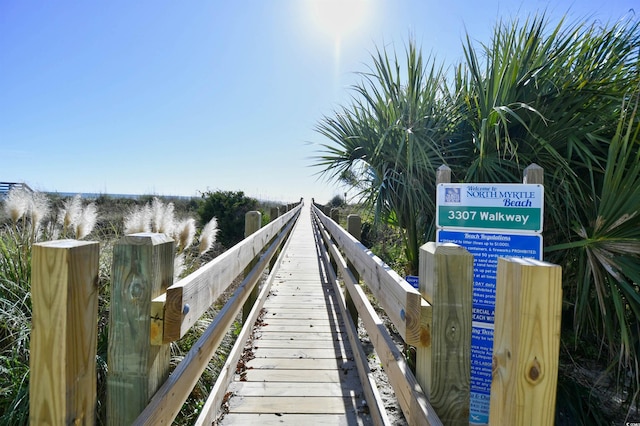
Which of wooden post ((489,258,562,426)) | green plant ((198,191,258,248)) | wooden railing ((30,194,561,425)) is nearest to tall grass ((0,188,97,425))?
wooden railing ((30,194,561,425))

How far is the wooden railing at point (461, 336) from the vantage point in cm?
86

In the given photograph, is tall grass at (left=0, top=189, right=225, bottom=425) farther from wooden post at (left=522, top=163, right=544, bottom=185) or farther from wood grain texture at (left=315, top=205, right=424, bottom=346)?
wooden post at (left=522, top=163, right=544, bottom=185)

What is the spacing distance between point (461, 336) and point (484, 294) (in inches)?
38.8

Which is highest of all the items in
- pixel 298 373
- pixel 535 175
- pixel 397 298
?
pixel 535 175

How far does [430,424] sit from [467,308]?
1.36 ft

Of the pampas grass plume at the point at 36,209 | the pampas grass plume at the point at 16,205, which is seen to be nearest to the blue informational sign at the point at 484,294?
the pampas grass plume at the point at 36,209

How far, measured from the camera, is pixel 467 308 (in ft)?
4.17

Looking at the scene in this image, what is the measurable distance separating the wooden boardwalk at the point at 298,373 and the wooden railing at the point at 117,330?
91 cm

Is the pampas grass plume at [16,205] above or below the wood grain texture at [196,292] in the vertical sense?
above

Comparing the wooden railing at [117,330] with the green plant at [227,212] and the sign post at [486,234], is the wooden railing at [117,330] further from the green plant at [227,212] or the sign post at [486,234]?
the green plant at [227,212]

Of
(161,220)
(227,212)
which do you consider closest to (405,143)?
(161,220)

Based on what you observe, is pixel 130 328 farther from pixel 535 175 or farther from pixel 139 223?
pixel 139 223

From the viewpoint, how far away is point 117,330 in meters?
1.19

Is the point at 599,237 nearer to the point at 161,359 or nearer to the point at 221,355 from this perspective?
the point at 161,359
